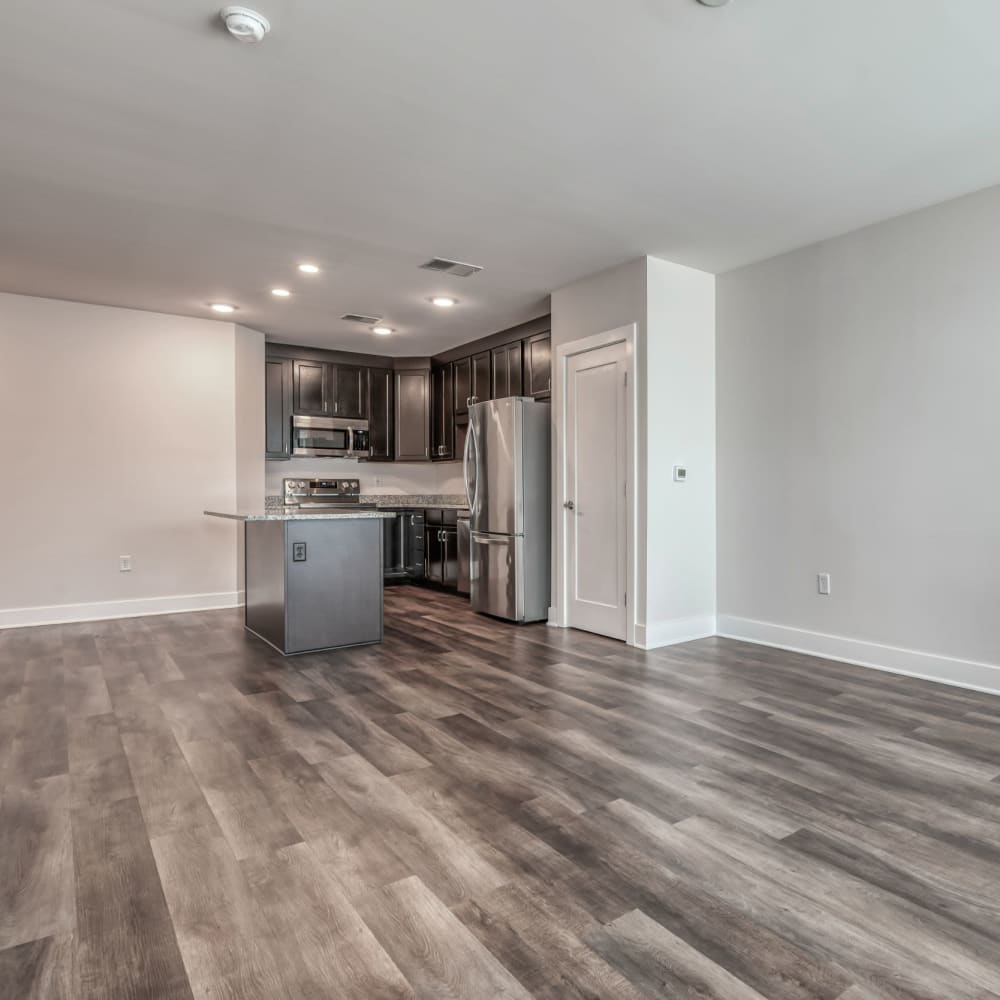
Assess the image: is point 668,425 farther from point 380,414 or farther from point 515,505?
point 380,414

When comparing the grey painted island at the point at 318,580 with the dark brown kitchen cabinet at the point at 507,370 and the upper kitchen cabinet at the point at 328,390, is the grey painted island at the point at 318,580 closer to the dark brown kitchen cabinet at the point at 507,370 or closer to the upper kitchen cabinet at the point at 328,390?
the dark brown kitchen cabinet at the point at 507,370

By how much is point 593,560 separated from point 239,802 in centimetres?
299

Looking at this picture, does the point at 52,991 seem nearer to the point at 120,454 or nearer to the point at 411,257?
the point at 411,257

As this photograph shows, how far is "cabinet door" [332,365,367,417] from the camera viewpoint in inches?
279

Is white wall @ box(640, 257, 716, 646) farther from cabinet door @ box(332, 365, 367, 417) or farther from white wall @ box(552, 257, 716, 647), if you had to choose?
cabinet door @ box(332, 365, 367, 417)

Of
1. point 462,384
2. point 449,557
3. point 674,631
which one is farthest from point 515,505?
point 462,384

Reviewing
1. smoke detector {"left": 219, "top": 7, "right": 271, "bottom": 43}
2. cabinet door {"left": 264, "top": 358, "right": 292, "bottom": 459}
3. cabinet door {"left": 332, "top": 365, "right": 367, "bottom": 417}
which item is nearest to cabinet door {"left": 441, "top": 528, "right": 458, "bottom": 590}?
cabinet door {"left": 332, "top": 365, "right": 367, "bottom": 417}

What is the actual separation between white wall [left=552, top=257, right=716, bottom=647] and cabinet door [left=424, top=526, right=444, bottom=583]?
2949 millimetres

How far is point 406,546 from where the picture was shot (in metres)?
7.38

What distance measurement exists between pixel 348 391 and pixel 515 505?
299cm

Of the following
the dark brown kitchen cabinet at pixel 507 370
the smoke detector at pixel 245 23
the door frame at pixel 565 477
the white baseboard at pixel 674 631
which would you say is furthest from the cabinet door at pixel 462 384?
the smoke detector at pixel 245 23

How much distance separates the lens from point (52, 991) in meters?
1.35

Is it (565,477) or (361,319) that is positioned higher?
(361,319)

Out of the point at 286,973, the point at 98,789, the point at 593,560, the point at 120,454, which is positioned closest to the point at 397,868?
the point at 286,973
